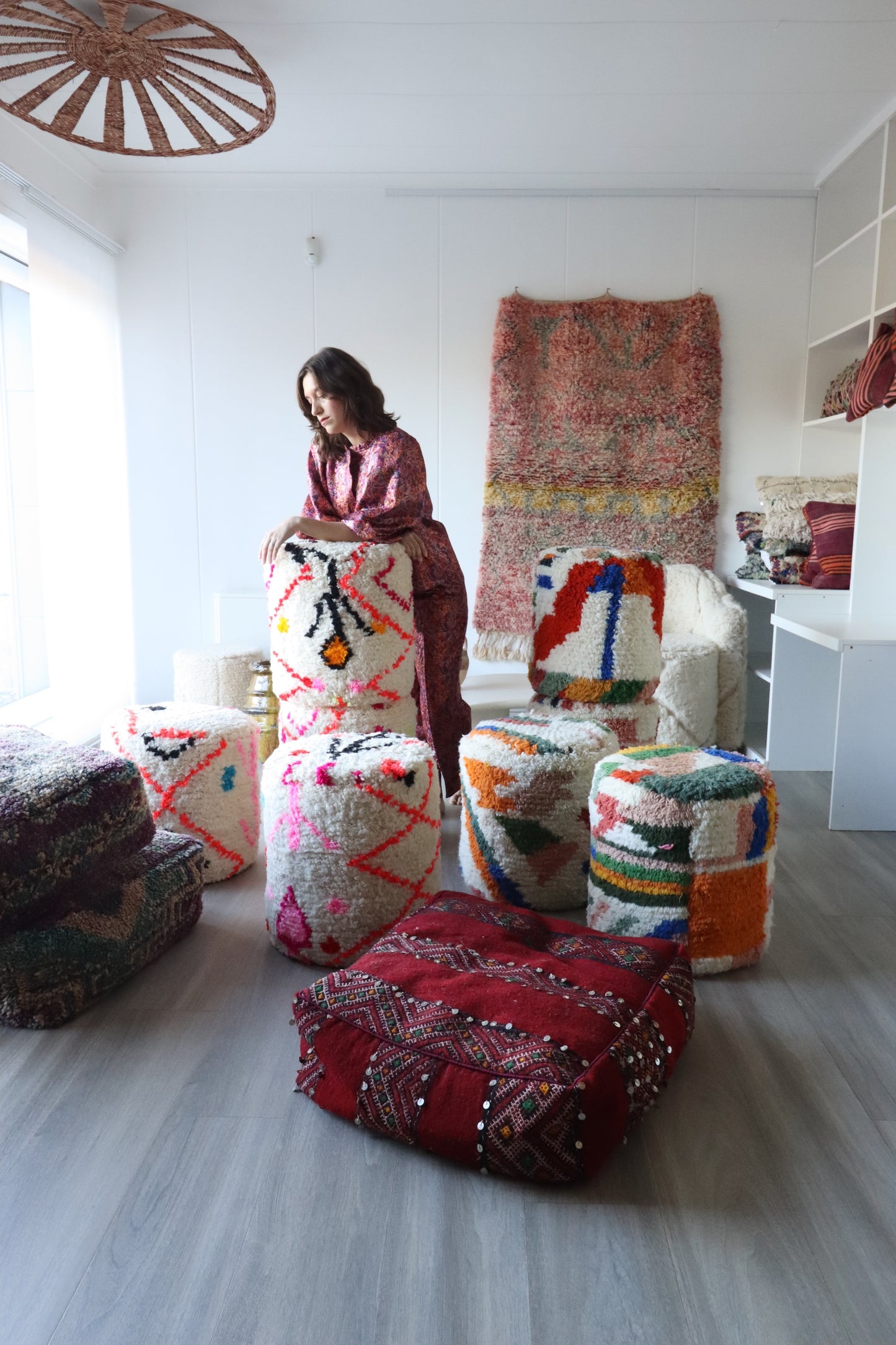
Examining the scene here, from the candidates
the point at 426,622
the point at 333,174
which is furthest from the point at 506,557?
the point at 333,174

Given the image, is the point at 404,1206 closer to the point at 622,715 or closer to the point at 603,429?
the point at 622,715

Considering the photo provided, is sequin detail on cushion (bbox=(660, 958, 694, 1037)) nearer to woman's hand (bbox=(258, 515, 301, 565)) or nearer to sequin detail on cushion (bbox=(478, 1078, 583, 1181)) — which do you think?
sequin detail on cushion (bbox=(478, 1078, 583, 1181))

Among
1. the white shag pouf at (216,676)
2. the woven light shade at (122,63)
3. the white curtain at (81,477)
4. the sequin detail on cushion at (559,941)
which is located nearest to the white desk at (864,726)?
the sequin detail on cushion at (559,941)

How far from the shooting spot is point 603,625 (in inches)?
99.7

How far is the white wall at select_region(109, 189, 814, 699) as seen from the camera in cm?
399

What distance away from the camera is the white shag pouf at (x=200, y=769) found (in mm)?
2215

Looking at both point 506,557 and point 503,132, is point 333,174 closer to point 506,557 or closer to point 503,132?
point 503,132

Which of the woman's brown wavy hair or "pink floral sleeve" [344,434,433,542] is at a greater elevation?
the woman's brown wavy hair

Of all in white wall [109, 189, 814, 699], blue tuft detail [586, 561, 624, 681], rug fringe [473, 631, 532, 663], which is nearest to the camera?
blue tuft detail [586, 561, 624, 681]

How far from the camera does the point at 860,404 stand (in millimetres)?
3072

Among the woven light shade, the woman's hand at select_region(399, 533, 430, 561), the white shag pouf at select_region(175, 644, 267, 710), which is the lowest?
the white shag pouf at select_region(175, 644, 267, 710)

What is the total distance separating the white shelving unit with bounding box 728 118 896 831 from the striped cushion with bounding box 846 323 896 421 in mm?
84

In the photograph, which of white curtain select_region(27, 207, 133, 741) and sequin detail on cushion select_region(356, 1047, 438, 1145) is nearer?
sequin detail on cushion select_region(356, 1047, 438, 1145)

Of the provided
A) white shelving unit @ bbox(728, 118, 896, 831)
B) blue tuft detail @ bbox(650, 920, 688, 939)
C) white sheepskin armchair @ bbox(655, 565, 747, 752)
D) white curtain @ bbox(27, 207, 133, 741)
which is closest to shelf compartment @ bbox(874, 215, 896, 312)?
white shelving unit @ bbox(728, 118, 896, 831)
